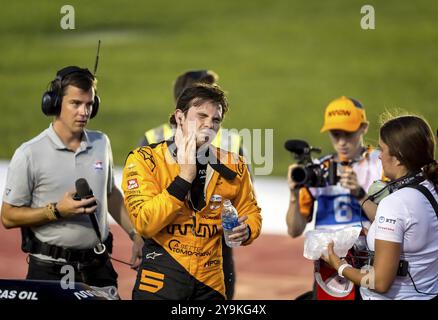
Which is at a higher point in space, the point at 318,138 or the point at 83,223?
the point at 318,138

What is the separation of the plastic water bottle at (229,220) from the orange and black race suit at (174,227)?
71 mm

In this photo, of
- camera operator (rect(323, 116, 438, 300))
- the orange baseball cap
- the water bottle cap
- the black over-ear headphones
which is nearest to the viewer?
camera operator (rect(323, 116, 438, 300))

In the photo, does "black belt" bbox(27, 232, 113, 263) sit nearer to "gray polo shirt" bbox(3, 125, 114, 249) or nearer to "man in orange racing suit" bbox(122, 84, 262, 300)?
"gray polo shirt" bbox(3, 125, 114, 249)

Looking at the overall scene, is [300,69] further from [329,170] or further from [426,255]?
[426,255]

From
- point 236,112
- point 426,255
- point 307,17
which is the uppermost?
point 307,17

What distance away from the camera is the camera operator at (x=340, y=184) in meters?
6.68

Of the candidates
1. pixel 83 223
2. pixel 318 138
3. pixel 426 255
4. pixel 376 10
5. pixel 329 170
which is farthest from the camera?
pixel 376 10

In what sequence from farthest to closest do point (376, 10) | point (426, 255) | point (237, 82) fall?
point (376, 10)
point (237, 82)
point (426, 255)

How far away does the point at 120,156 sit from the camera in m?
17.2

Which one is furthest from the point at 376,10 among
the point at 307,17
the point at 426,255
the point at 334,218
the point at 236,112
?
the point at 426,255

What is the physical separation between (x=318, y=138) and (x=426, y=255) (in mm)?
13703

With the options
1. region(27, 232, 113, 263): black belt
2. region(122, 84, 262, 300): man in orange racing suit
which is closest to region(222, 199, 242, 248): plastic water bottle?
region(122, 84, 262, 300): man in orange racing suit

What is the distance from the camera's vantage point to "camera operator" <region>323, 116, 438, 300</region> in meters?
4.64

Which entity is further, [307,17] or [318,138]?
[307,17]
